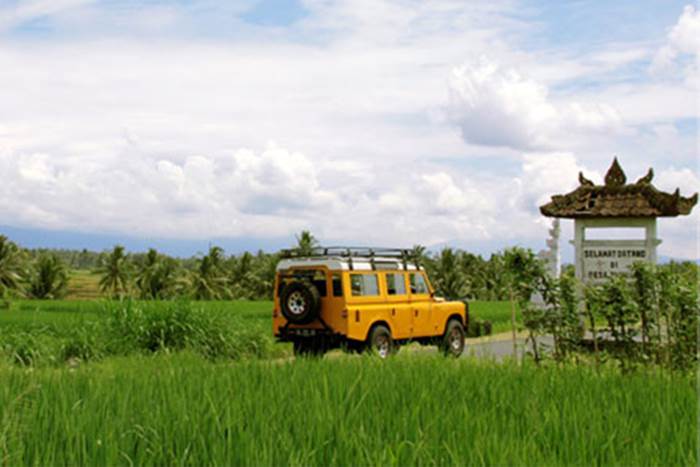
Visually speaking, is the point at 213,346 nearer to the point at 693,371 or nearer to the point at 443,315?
the point at 443,315

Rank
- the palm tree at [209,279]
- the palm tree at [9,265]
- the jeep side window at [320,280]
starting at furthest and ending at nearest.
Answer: the palm tree at [209,279] < the palm tree at [9,265] < the jeep side window at [320,280]

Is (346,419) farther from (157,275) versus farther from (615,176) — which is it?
(157,275)

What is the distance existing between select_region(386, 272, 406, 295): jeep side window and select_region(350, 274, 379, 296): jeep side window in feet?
1.33

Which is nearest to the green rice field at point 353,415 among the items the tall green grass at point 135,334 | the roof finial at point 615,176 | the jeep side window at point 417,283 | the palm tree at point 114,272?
the tall green grass at point 135,334

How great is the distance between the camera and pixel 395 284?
1805 cm

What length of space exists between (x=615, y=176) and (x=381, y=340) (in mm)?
7572

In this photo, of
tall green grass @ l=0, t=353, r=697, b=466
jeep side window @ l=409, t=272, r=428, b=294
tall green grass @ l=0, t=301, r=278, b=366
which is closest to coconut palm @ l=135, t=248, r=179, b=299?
jeep side window @ l=409, t=272, r=428, b=294

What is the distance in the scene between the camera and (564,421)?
590 cm

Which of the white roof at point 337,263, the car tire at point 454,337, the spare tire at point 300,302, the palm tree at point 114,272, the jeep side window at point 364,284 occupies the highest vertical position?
the palm tree at point 114,272

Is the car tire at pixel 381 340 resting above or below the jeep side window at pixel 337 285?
below

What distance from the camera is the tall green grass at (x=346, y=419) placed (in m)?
4.94

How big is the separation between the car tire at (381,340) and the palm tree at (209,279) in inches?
1849

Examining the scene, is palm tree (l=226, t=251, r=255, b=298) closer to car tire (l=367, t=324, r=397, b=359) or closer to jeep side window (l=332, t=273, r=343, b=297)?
car tire (l=367, t=324, r=397, b=359)

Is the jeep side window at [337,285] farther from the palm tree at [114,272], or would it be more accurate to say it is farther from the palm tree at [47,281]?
the palm tree at [114,272]
